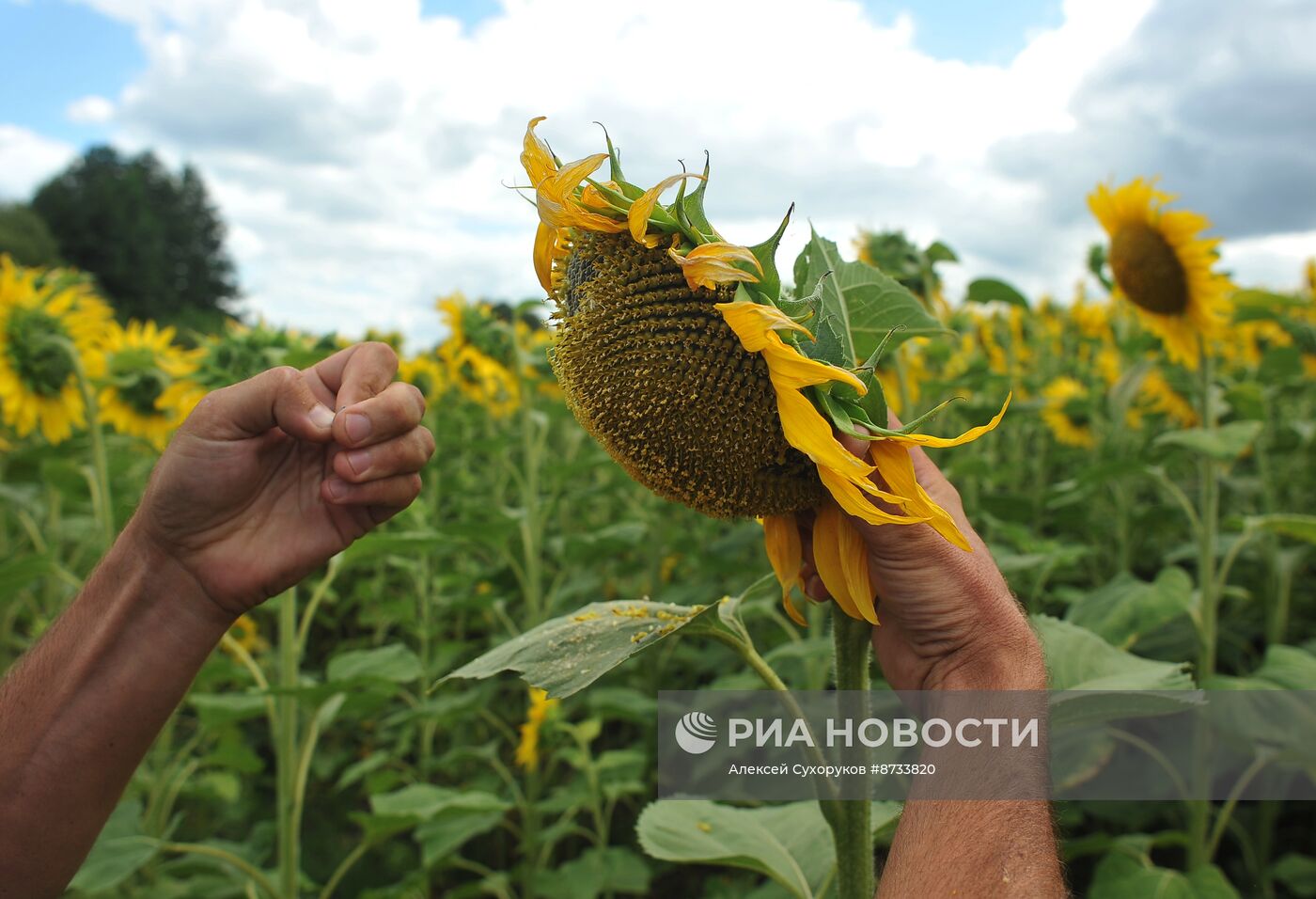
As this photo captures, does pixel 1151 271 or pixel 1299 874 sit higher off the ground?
pixel 1151 271

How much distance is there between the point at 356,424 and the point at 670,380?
48cm

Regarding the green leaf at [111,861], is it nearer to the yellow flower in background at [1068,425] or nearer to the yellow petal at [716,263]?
the yellow petal at [716,263]

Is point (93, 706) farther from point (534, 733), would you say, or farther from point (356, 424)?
point (534, 733)

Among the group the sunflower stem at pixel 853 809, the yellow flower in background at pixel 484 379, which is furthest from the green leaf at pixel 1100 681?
the yellow flower in background at pixel 484 379

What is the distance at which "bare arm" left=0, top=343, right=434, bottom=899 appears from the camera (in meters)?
1.47

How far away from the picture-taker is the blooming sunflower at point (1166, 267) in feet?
9.95

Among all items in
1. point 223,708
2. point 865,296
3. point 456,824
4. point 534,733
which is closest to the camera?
point 865,296

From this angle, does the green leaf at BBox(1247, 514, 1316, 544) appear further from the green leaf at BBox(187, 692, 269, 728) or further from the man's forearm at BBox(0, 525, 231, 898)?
the green leaf at BBox(187, 692, 269, 728)

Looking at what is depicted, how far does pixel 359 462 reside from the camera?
1332mm

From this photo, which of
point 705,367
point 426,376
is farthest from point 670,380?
point 426,376

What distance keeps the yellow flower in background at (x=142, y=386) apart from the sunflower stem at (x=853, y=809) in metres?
2.59

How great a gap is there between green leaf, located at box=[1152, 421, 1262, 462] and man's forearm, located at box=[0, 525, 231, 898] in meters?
2.28

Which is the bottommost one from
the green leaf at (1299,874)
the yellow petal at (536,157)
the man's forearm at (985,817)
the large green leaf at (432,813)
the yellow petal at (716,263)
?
the green leaf at (1299,874)

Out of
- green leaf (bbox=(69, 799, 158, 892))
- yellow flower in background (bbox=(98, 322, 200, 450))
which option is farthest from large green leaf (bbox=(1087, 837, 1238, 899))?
yellow flower in background (bbox=(98, 322, 200, 450))
